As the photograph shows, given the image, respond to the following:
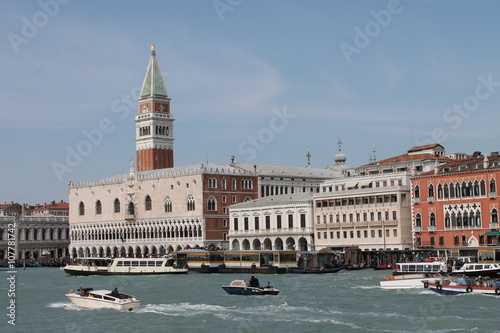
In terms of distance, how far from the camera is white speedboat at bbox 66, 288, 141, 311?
134 feet

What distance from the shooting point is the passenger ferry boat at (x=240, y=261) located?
70562mm

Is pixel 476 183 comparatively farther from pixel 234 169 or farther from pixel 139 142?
pixel 139 142

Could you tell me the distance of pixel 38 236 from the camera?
127562 millimetres

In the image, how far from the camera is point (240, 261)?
241 ft

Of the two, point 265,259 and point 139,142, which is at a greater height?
point 139,142

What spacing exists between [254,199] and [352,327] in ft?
210

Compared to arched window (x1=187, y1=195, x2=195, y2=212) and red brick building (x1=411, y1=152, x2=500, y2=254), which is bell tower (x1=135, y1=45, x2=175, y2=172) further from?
red brick building (x1=411, y1=152, x2=500, y2=254)

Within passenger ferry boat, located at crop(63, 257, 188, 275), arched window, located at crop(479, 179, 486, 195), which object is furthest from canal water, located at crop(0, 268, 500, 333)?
arched window, located at crop(479, 179, 486, 195)

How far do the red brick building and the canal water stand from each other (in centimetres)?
1904

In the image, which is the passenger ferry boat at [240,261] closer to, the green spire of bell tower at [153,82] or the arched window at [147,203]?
the arched window at [147,203]

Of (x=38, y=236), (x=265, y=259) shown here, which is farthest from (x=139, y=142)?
(x=265, y=259)

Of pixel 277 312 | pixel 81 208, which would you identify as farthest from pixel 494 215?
pixel 81 208

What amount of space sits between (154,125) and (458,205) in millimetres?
56592

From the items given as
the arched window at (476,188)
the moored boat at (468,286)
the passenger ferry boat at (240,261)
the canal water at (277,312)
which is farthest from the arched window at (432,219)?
the moored boat at (468,286)
